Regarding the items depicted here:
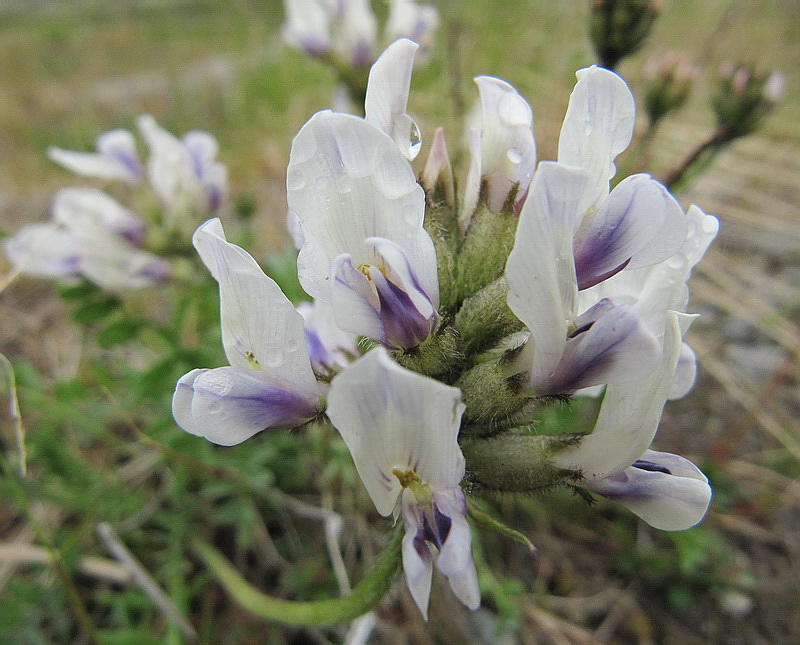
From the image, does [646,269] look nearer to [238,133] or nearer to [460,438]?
[460,438]

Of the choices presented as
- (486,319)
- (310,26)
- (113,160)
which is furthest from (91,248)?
(486,319)

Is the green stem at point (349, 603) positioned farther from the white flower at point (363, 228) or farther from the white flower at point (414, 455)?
the white flower at point (363, 228)

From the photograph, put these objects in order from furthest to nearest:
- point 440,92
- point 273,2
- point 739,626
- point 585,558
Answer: point 273,2
point 440,92
point 585,558
point 739,626

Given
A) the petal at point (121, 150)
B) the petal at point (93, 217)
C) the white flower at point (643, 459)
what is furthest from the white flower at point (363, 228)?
the petal at point (121, 150)

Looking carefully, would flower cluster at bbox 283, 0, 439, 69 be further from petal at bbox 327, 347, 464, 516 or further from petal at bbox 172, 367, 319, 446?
petal at bbox 327, 347, 464, 516

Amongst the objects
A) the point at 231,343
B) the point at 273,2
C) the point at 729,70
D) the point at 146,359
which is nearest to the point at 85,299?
the point at 146,359
